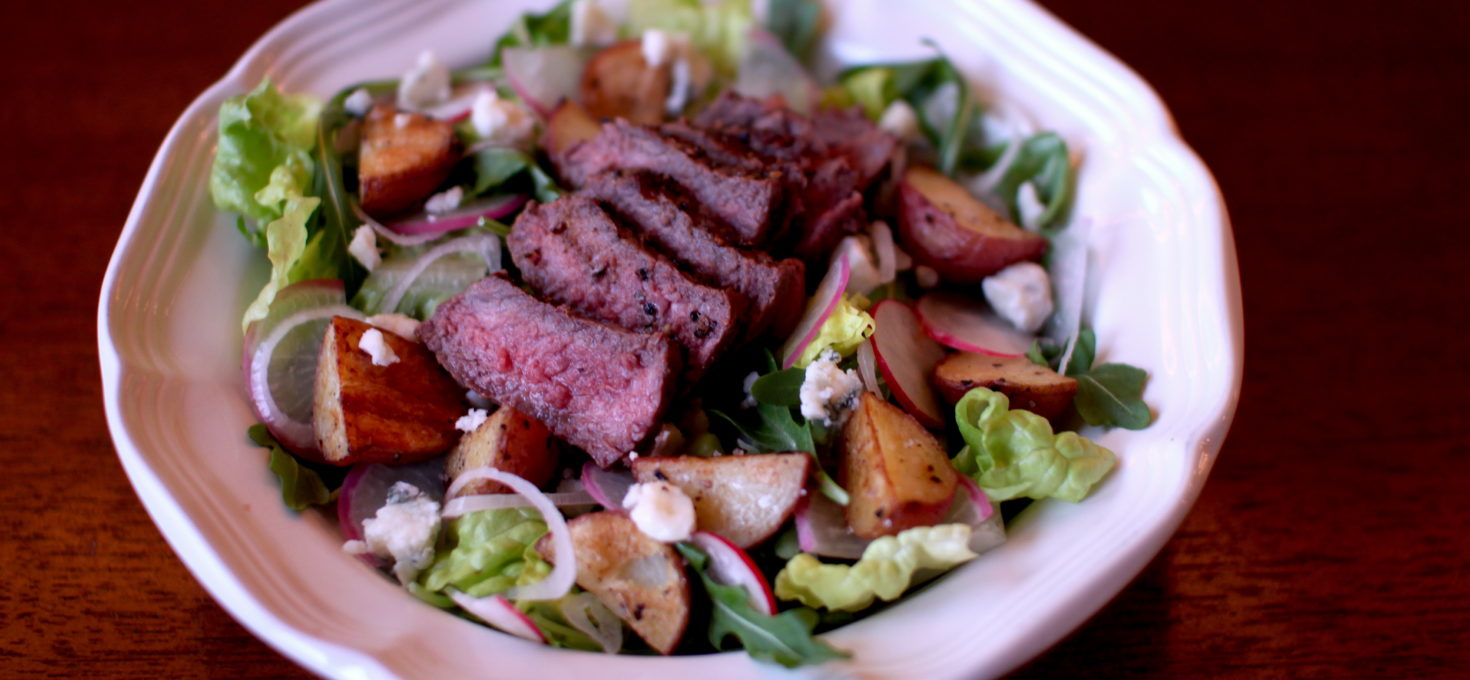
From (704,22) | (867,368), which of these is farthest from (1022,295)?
(704,22)

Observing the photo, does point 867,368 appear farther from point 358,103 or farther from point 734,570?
point 358,103

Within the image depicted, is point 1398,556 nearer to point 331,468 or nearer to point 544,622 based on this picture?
point 544,622

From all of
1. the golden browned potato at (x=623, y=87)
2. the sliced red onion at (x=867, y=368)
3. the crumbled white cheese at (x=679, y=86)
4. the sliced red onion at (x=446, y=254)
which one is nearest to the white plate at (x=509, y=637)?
the sliced red onion at (x=446, y=254)

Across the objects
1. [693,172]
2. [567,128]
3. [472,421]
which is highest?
[693,172]

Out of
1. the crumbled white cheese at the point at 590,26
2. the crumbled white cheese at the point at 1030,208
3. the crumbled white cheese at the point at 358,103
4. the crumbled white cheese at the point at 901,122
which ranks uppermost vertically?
the crumbled white cheese at the point at 590,26

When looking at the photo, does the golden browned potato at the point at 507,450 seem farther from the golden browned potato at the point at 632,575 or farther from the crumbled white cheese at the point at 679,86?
the crumbled white cheese at the point at 679,86
